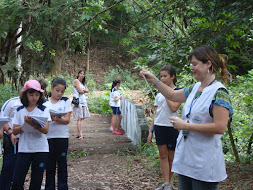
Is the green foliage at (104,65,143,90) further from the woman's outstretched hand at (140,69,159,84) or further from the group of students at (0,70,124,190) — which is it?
the woman's outstretched hand at (140,69,159,84)

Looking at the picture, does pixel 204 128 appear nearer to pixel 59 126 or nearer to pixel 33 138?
pixel 33 138

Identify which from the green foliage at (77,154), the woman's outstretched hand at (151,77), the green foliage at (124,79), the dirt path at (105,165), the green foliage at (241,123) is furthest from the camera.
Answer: the green foliage at (124,79)

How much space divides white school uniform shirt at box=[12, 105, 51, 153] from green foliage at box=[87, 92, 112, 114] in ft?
36.5

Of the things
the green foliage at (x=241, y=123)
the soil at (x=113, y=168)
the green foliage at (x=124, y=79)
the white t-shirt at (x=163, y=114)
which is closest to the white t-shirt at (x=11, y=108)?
the soil at (x=113, y=168)

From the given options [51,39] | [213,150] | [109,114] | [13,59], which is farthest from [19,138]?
[109,114]

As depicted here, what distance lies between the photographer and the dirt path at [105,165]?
18.5 feet

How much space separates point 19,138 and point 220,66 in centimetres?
257

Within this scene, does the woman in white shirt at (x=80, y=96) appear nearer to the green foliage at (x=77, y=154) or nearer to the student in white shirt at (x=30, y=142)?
the green foliage at (x=77, y=154)

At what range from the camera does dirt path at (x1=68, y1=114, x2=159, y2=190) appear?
5.62m

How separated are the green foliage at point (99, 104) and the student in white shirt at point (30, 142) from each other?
1114 cm

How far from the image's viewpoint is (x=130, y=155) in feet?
25.9

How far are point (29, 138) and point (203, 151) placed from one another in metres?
2.25

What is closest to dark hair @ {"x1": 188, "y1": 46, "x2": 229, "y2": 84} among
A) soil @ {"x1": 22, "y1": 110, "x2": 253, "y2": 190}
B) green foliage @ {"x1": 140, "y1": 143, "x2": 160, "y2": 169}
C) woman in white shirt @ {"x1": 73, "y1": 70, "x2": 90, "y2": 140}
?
soil @ {"x1": 22, "y1": 110, "x2": 253, "y2": 190}

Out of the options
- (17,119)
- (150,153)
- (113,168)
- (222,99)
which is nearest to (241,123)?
(150,153)
